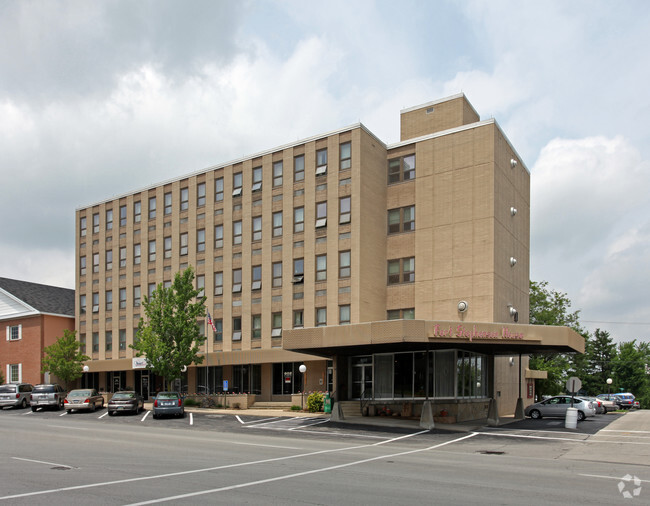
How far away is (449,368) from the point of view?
34.1m

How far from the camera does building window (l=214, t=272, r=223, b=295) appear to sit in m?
48.9

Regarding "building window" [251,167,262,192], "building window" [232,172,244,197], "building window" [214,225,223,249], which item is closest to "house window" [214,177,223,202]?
"building window" [232,172,244,197]

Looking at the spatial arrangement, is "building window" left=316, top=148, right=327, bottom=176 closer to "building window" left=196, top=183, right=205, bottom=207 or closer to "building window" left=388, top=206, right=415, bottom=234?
"building window" left=388, top=206, right=415, bottom=234

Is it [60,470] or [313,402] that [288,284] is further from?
[60,470]

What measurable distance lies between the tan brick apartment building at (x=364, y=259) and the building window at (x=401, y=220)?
0.28ft

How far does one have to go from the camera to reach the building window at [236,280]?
47781 millimetres

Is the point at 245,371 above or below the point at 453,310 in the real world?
below

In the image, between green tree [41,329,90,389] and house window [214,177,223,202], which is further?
green tree [41,329,90,389]

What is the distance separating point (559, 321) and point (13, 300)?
2249 inches

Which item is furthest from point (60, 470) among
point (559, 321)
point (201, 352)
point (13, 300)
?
point (559, 321)

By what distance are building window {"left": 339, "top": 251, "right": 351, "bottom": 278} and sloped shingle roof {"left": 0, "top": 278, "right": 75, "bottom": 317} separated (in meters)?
32.8

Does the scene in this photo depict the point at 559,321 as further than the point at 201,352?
Yes

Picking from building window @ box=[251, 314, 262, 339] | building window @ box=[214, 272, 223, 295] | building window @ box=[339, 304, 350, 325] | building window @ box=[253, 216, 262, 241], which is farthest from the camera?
building window @ box=[214, 272, 223, 295]

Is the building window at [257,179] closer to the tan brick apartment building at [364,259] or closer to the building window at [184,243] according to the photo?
the tan brick apartment building at [364,259]
